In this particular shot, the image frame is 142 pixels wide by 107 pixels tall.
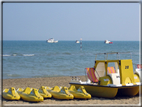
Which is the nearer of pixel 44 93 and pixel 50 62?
pixel 44 93

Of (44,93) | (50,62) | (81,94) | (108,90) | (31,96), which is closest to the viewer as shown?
(31,96)

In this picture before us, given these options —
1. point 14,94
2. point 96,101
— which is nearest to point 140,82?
point 96,101

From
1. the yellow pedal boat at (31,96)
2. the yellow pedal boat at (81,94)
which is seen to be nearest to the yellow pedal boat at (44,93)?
the yellow pedal boat at (31,96)

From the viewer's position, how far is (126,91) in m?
11.0

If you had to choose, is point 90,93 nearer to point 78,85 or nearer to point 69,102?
point 78,85

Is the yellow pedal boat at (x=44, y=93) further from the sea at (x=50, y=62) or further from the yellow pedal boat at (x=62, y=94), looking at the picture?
the sea at (x=50, y=62)

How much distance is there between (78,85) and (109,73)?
1.51m

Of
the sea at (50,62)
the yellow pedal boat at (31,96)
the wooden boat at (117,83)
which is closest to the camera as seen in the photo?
the yellow pedal boat at (31,96)

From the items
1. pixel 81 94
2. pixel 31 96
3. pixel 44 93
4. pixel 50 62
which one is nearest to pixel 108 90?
pixel 81 94

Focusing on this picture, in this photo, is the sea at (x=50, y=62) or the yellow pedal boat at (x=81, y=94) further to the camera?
the sea at (x=50, y=62)

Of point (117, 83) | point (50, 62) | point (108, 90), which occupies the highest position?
point (50, 62)

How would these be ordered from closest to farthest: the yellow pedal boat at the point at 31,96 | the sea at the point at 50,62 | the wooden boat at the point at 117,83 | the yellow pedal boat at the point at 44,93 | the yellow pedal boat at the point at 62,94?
the yellow pedal boat at the point at 31,96, the yellow pedal boat at the point at 62,94, the wooden boat at the point at 117,83, the yellow pedal boat at the point at 44,93, the sea at the point at 50,62

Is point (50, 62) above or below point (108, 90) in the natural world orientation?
above

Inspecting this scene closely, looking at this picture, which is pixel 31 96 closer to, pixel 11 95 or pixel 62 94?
pixel 11 95
